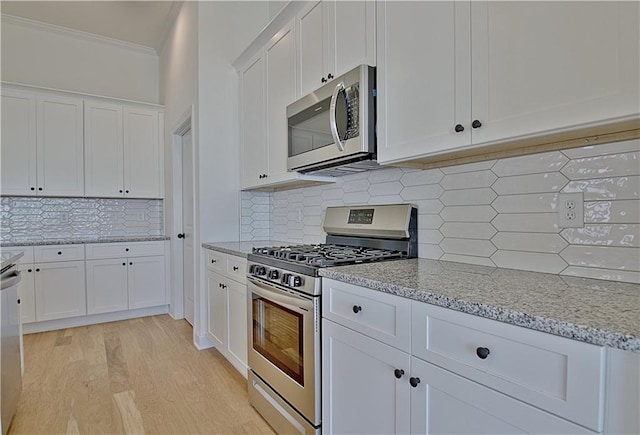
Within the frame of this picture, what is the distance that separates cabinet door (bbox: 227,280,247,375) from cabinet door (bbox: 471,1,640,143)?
1772 millimetres

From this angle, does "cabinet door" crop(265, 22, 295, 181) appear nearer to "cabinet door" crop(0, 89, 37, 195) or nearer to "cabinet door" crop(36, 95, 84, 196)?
"cabinet door" crop(36, 95, 84, 196)

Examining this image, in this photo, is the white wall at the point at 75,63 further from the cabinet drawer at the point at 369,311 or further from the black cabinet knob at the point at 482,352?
the black cabinet knob at the point at 482,352

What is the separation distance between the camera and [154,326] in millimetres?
3711

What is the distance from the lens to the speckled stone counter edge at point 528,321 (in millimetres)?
683

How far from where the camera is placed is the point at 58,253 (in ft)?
11.8

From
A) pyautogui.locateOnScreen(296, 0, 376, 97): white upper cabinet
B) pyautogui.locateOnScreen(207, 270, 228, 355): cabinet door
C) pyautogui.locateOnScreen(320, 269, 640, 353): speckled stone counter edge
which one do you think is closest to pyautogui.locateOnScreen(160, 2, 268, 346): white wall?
pyautogui.locateOnScreen(207, 270, 228, 355): cabinet door

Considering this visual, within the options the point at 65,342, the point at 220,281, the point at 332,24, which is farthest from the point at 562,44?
the point at 65,342

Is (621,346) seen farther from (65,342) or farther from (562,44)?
(65,342)

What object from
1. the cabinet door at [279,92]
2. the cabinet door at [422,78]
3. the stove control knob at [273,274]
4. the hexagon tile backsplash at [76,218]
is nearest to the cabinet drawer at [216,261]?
the cabinet door at [279,92]

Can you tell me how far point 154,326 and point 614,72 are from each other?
4.04 m

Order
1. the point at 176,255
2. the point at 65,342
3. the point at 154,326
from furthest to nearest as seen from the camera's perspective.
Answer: the point at 176,255 < the point at 154,326 < the point at 65,342

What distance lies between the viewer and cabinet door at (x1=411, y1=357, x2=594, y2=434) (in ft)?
2.69

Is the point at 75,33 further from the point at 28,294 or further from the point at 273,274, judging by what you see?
the point at 273,274

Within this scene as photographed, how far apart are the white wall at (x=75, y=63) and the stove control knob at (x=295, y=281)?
160 inches
